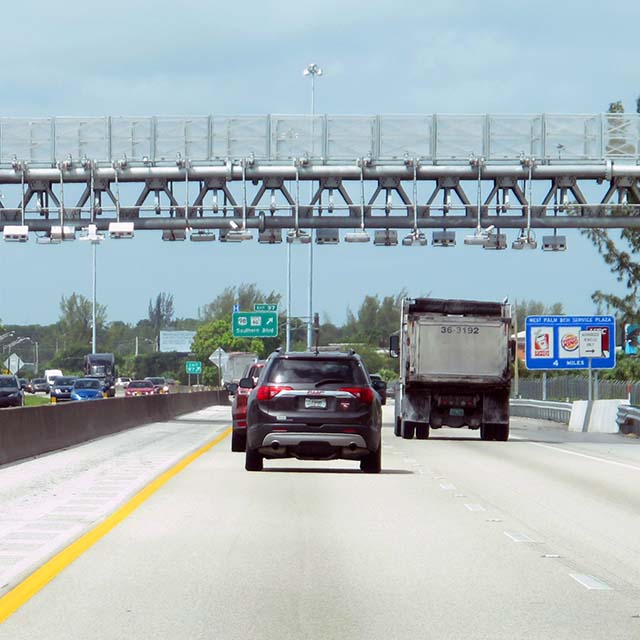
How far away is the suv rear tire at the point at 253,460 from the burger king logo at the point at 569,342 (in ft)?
104

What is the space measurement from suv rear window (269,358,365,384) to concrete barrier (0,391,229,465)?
195 inches

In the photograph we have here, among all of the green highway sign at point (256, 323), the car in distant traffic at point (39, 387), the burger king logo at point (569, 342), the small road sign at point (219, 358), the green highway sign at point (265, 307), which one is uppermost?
the green highway sign at point (265, 307)

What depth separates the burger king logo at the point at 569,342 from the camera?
174 feet

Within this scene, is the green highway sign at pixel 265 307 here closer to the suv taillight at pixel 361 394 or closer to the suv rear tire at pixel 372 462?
the suv rear tire at pixel 372 462

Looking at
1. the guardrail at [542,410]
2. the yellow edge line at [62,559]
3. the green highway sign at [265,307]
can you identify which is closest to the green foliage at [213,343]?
the green highway sign at [265,307]

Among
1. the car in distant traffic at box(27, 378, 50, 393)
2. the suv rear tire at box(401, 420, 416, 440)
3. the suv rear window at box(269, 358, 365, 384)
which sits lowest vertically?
the car in distant traffic at box(27, 378, 50, 393)

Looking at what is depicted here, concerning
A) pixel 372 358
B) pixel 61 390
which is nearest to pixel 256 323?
pixel 61 390

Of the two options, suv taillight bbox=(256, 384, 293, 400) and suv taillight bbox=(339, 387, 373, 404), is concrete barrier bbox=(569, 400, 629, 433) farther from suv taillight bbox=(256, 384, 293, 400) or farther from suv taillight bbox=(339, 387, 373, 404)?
suv taillight bbox=(256, 384, 293, 400)

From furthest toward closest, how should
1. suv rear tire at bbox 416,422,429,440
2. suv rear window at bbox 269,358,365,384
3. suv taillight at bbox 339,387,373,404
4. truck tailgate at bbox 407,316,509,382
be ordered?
suv rear tire at bbox 416,422,429,440
truck tailgate at bbox 407,316,509,382
suv rear window at bbox 269,358,365,384
suv taillight at bbox 339,387,373,404

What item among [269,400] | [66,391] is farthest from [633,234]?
[269,400]

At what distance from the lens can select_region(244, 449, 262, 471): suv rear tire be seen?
22344 millimetres

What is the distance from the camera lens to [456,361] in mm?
35688

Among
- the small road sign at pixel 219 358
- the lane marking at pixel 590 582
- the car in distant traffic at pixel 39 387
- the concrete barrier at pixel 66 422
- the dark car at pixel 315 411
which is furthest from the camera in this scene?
the car in distant traffic at pixel 39 387

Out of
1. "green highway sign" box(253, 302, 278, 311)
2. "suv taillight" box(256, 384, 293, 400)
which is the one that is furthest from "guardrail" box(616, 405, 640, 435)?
"green highway sign" box(253, 302, 278, 311)
